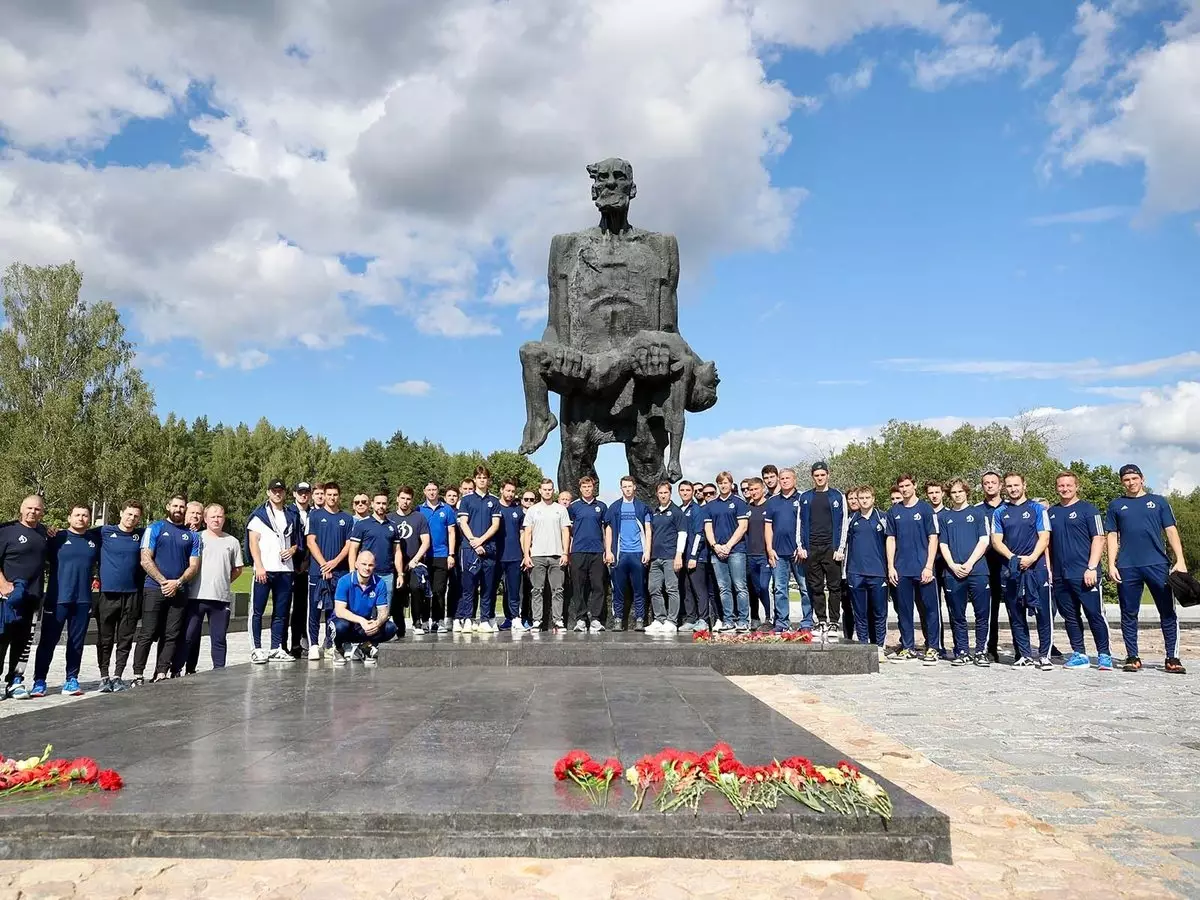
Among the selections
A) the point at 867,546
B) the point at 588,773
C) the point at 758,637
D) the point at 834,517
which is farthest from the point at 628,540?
the point at 588,773

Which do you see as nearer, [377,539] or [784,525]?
[377,539]

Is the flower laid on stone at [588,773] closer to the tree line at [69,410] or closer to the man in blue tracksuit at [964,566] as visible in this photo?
the man in blue tracksuit at [964,566]

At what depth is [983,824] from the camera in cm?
378

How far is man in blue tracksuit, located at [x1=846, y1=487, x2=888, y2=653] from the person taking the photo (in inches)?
379

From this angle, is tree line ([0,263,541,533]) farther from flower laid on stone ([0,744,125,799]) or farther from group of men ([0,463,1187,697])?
flower laid on stone ([0,744,125,799])

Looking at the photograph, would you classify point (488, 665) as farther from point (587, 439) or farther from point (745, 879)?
point (745, 879)

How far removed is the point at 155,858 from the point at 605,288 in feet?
27.7

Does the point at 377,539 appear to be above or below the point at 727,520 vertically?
below

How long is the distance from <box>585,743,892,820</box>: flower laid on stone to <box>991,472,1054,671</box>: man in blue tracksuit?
6101mm

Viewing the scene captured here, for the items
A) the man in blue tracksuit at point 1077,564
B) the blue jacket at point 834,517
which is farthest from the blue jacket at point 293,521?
the man in blue tracksuit at point 1077,564

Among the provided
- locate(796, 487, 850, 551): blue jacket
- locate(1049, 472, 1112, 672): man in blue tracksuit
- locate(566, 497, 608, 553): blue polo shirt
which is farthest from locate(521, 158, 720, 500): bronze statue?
locate(1049, 472, 1112, 672): man in blue tracksuit

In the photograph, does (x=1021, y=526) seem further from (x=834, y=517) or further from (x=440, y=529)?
(x=440, y=529)

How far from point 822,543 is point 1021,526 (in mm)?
2044

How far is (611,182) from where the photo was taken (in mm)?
10703
